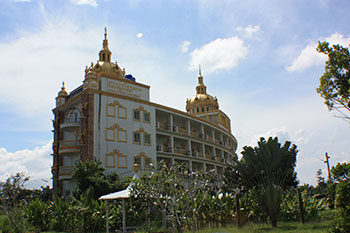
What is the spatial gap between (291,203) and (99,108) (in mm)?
20382

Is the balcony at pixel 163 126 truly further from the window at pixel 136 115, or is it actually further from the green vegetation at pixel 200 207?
the green vegetation at pixel 200 207

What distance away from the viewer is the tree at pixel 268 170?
51.0 ft

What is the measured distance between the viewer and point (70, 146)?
31406mm

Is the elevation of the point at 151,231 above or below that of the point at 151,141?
below

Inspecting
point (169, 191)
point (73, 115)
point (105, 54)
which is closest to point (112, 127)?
point (73, 115)

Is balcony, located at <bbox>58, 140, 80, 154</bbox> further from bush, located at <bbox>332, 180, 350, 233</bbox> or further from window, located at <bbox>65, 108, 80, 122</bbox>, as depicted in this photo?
bush, located at <bbox>332, 180, 350, 233</bbox>

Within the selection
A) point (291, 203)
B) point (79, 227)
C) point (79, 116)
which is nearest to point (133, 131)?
point (79, 116)

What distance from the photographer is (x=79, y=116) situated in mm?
33094

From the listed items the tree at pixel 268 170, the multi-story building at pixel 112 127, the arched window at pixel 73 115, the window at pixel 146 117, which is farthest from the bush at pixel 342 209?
the arched window at pixel 73 115

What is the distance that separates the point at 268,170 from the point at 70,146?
63.0ft

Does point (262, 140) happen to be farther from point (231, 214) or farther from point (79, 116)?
point (79, 116)

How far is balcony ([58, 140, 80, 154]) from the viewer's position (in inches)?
1226

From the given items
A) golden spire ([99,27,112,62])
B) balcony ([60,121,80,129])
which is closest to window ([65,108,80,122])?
balcony ([60,121,80,129])

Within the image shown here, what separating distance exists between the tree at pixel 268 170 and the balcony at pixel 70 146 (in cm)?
1497
